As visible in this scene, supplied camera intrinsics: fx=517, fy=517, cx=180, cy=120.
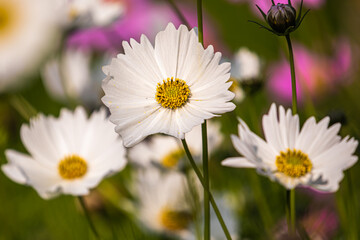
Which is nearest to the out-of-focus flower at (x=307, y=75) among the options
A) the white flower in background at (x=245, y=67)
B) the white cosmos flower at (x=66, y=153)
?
the white flower in background at (x=245, y=67)

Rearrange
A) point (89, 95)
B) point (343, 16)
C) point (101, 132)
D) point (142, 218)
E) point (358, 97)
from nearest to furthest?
point (101, 132)
point (142, 218)
point (89, 95)
point (358, 97)
point (343, 16)

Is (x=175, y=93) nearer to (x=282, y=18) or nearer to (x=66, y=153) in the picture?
(x=282, y=18)

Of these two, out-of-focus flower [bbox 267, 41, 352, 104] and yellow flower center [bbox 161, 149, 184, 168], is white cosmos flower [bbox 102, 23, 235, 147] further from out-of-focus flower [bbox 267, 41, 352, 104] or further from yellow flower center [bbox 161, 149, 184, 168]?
out-of-focus flower [bbox 267, 41, 352, 104]

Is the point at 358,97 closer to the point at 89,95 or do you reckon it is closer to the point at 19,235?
the point at 89,95

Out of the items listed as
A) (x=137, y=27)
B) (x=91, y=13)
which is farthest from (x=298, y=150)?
(x=137, y=27)

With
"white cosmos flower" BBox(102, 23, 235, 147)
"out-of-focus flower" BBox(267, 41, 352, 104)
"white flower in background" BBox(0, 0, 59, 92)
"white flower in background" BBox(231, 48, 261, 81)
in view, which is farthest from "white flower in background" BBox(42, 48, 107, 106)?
"white cosmos flower" BBox(102, 23, 235, 147)

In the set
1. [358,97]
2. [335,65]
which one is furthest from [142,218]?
[358,97]
